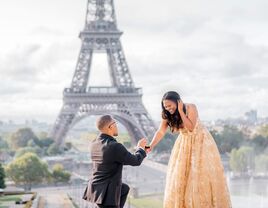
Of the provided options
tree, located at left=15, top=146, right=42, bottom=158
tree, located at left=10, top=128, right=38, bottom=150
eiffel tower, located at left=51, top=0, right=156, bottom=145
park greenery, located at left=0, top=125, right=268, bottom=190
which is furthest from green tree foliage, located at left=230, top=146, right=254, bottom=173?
tree, located at left=10, top=128, right=38, bottom=150

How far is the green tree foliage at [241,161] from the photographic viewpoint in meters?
35.2

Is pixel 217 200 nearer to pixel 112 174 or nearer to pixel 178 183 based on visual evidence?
pixel 178 183

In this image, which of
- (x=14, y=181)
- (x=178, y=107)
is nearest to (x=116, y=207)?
(x=178, y=107)

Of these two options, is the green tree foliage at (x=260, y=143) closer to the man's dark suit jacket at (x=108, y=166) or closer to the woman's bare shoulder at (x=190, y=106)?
the woman's bare shoulder at (x=190, y=106)

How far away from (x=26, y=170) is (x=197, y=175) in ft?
86.6

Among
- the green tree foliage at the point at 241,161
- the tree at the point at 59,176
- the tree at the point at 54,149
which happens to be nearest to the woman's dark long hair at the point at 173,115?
the tree at the point at 59,176

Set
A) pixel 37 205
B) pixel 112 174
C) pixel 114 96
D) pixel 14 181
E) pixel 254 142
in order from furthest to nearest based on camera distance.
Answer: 1. pixel 254 142
2. pixel 114 96
3. pixel 14 181
4. pixel 37 205
5. pixel 112 174

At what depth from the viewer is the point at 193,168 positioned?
5012mm

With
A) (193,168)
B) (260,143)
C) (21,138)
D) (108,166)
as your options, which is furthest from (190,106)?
(21,138)

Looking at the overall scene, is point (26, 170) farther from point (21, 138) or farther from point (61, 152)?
point (21, 138)

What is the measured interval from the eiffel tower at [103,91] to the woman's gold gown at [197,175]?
31123 mm

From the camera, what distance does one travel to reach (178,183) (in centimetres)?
504

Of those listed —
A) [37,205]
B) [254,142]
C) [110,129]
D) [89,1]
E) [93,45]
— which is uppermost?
[89,1]

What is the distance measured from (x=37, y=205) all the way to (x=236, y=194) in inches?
357
